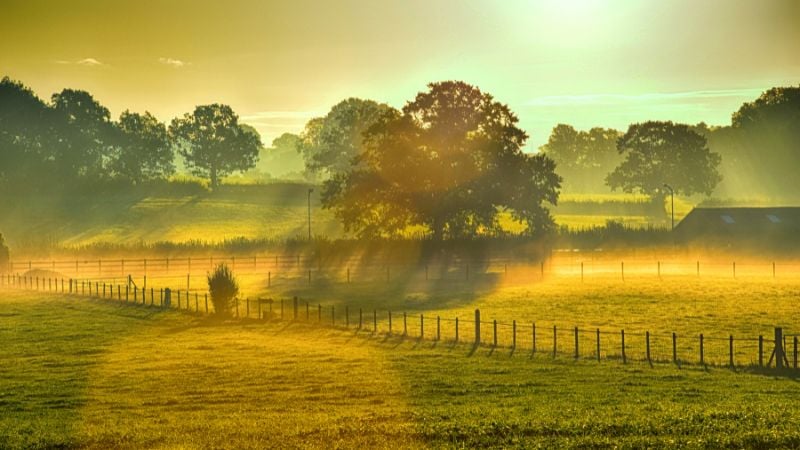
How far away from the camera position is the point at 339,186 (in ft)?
403

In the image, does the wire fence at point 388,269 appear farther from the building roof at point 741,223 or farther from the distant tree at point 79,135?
the distant tree at point 79,135

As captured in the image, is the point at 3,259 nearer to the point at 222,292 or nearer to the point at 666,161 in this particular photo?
the point at 222,292

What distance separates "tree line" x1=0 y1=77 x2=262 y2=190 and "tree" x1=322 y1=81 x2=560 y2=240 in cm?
7876

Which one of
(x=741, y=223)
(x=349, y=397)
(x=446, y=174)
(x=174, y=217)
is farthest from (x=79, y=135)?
(x=349, y=397)

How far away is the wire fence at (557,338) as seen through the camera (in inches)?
1777

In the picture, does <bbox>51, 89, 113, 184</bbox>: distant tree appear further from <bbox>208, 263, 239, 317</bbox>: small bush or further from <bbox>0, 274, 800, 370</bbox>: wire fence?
<bbox>208, 263, 239, 317</bbox>: small bush

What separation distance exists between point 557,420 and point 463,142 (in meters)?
90.4

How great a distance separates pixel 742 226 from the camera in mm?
127375

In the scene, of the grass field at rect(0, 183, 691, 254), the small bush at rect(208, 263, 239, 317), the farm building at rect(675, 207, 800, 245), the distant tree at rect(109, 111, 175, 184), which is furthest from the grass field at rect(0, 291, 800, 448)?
the distant tree at rect(109, 111, 175, 184)

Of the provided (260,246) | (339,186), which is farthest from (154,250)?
(339,186)

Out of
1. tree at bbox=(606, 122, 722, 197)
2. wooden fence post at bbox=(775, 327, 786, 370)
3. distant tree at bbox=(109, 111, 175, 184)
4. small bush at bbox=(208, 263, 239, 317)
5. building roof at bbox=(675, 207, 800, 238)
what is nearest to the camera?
wooden fence post at bbox=(775, 327, 786, 370)

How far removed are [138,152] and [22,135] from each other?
20813 millimetres

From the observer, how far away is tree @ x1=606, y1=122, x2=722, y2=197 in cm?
18538

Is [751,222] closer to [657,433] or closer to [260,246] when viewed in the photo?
[260,246]
